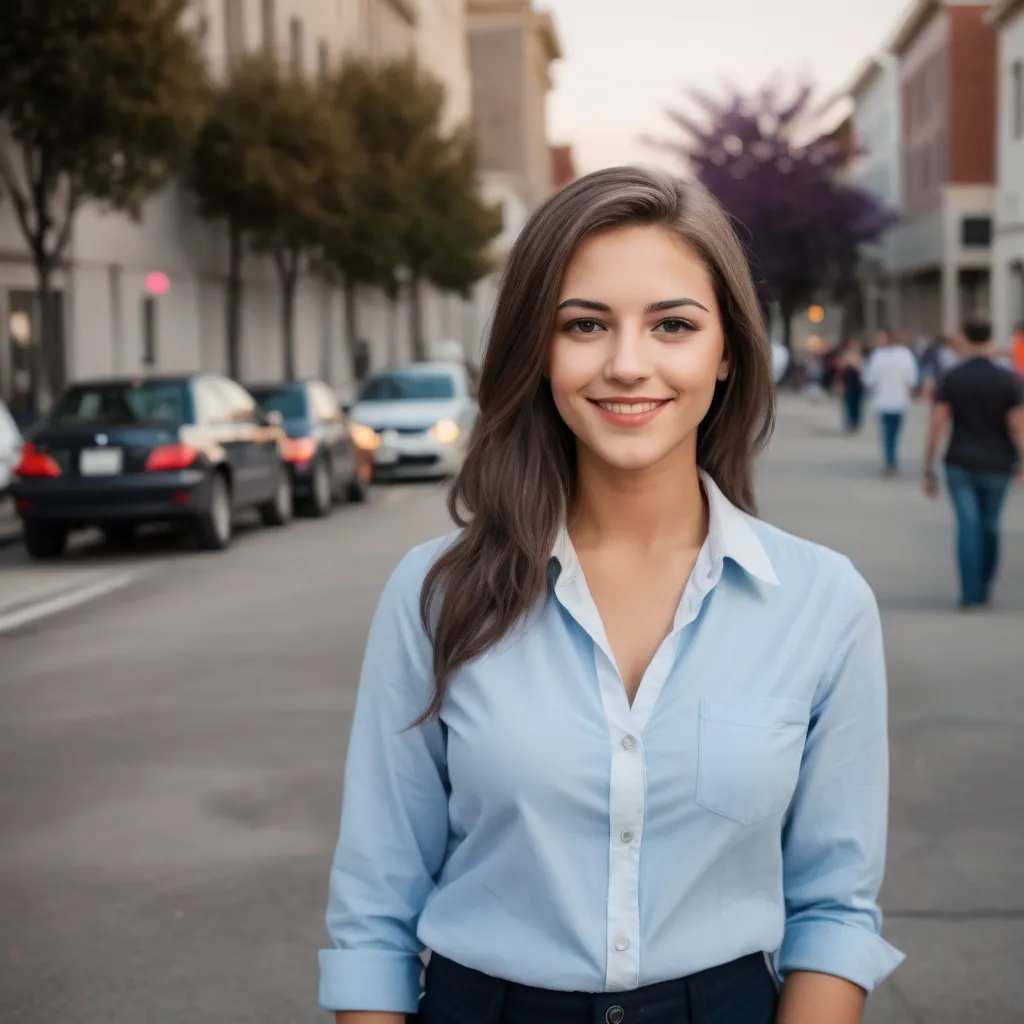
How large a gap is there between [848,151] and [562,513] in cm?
7151

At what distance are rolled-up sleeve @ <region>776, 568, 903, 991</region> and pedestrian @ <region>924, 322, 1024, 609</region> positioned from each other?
31.9 ft

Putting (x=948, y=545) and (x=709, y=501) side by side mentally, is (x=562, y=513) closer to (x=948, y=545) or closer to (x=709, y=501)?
(x=709, y=501)

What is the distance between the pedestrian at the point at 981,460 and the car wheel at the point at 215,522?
6.87 meters

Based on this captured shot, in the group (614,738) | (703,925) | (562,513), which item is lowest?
(703,925)

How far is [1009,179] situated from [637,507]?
173ft

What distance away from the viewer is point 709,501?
241cm

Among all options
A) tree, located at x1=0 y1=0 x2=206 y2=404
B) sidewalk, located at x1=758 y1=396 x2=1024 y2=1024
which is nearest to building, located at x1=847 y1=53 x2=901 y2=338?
tree, located at x1=0 y1=0 x2=206 y2=404

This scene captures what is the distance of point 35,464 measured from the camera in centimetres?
1584

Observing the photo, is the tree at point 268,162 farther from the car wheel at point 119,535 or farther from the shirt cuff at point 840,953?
Result: the shirt cuff at point 840,953

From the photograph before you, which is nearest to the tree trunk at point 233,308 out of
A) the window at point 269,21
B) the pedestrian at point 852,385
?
the window at point 269,21

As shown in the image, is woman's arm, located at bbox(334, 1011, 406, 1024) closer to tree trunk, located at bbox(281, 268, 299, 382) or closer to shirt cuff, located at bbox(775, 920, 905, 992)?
shirt cuff, located at bbox(775, 920, 905, 992)

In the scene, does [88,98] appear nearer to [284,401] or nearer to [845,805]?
[284,401]

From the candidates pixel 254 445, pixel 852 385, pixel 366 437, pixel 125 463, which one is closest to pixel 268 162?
pixel 366 437

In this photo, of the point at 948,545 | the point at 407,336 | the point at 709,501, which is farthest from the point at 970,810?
the point at 407,336
